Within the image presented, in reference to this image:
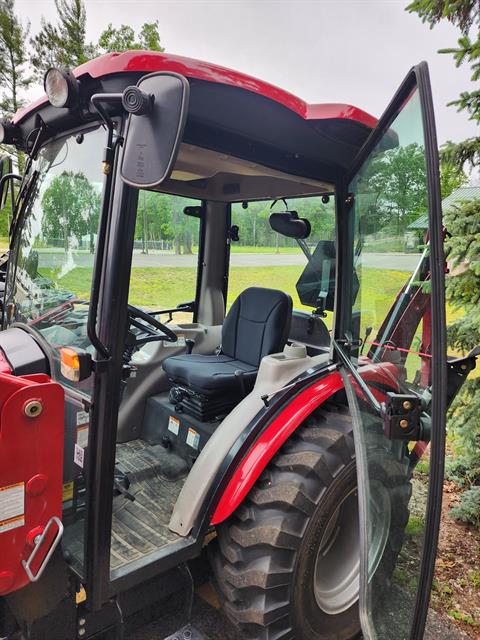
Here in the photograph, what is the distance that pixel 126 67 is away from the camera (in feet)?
4.23

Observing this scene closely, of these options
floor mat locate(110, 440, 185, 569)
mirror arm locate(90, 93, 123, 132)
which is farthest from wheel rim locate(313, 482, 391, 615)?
mirror arm locate(90, 93, 123, 132)

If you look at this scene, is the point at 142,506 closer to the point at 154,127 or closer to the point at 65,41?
the point at 154,127

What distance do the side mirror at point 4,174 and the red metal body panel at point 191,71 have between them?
0.50m

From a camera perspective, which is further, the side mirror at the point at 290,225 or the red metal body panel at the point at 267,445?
the side mirror at the point at 290,225

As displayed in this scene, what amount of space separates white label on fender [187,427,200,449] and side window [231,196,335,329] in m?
1.01

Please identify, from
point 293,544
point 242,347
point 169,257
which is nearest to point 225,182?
point 169,257

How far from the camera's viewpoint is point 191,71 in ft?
4.35

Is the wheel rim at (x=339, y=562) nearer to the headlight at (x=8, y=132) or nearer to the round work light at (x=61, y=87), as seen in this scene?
the round work light at (x=61, y=87)

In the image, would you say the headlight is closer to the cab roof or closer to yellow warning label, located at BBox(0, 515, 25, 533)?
the cab roof

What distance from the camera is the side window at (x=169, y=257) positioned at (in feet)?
9.20

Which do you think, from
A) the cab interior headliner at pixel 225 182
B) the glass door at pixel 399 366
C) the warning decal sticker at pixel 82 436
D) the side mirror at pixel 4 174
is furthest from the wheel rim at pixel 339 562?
the side mirror at pixel 4 174

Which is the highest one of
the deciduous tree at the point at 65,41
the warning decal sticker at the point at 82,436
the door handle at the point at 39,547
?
the deciduous tree at the point at 65,41

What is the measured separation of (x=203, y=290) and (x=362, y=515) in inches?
99.6

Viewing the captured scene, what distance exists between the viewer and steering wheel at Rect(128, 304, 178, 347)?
2539 mm
